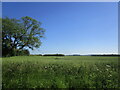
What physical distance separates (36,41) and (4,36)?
846 centimetres

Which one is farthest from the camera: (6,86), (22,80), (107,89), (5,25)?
(5,25)

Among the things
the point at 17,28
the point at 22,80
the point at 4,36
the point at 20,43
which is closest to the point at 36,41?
the point at 20,43

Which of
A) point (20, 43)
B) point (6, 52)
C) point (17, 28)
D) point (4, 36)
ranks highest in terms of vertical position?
point (17, 28)

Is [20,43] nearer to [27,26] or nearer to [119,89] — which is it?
[27,26]

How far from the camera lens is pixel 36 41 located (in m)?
28.7

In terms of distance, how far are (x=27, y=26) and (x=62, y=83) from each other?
85.9 ft

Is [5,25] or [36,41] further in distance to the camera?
[36,41]

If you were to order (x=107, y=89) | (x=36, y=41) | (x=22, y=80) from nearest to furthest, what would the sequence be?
(x=107, y=89) → (x=22, y=80) → (x=36, y=41)

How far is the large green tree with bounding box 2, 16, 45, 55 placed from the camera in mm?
25172

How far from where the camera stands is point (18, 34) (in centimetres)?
2670

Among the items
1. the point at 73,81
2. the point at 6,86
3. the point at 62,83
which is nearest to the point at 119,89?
the point at 73,81

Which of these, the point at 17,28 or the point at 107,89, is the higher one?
the point at 17,28

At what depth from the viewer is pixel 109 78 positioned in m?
4.07

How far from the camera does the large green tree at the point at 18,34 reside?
2517cm
